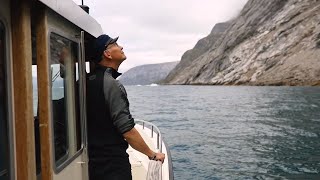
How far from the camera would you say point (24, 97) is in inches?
122

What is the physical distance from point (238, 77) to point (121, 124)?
112 metres

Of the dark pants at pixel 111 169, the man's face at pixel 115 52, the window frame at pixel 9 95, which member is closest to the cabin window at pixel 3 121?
the window frame at pixel 9 95

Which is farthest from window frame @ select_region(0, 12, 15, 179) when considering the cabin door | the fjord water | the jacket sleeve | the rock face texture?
the rock face texture

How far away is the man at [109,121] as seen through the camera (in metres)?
3.79

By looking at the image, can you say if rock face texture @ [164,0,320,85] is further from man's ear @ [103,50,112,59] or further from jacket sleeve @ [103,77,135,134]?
jacket sleeve @ [103,77,135,134]

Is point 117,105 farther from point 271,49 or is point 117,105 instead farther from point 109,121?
point 271,49

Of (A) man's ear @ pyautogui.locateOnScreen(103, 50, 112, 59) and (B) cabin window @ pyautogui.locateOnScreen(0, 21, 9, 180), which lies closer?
(B) cabin window @ pyautogui.locateOnScreen(0, 21, 9, 180)

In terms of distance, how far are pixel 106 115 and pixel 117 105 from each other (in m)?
0.21

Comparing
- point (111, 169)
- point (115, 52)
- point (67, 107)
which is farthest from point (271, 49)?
point (111, 169)

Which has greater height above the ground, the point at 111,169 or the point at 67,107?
the point at 67,107

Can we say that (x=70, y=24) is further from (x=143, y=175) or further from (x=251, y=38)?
(x=251, y=38)

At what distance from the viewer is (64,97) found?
415 cm

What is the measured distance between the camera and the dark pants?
13.1 ft

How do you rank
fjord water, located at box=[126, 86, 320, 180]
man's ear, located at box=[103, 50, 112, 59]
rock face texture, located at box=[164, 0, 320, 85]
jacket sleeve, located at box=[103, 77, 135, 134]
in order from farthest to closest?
rock face texture, located at box=[164, 0, 320, 85]
fjord water, located at box=[126, 86, 320, 180]
man's ear, located at box=[103, 50, 112, 59]
jacket sleeve, located at box=[103, 77, 135, 134]
